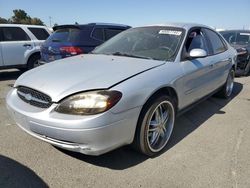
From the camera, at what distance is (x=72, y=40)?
21.1 feet

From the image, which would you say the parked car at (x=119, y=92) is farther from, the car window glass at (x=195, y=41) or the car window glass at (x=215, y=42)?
the car window glass at (x=215, y=42)

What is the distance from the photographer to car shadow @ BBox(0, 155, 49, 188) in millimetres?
2648

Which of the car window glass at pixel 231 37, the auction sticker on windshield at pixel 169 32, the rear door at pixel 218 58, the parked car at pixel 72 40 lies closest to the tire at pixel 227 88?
the rear door at pixel 218 58

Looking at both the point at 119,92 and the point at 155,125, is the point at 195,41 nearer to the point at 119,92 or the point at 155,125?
the point at 155,125

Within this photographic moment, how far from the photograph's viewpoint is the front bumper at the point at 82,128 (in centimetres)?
253

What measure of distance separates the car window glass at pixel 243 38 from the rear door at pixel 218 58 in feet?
13.8

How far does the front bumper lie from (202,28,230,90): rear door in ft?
7.93

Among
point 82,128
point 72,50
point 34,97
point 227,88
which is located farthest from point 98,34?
point 82,128

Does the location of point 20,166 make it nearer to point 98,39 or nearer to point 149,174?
point 149,174

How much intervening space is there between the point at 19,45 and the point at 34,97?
582cm

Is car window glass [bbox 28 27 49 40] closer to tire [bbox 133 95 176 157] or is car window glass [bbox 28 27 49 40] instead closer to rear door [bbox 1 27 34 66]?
rear door [bbox 1 27 34 66]

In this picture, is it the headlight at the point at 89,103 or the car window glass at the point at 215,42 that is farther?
the car window glass at the point at 215,42

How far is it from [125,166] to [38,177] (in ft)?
3.06

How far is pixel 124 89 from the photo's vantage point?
2.71 meters
